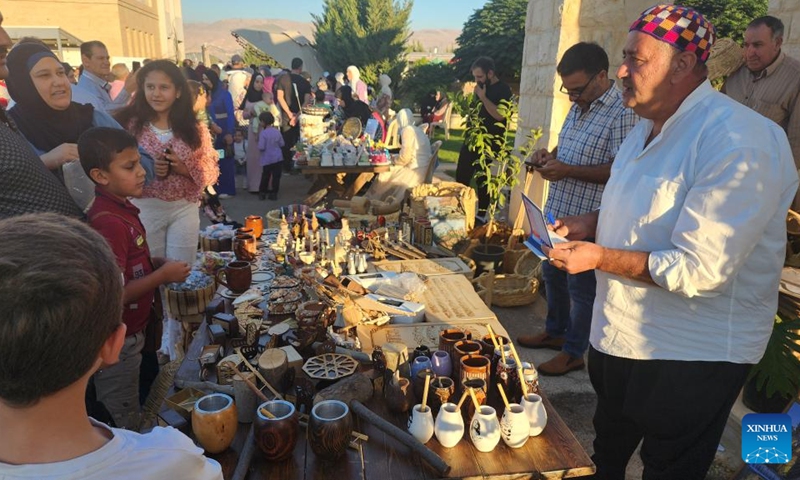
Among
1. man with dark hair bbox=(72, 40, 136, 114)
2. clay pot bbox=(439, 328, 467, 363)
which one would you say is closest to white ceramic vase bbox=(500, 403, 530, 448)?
clay pot bbox=(439, 328, 467, 363)

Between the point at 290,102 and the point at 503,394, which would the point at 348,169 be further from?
the point at 503,394

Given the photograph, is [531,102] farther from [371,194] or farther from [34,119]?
[34,119]

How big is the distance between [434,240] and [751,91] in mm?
2793

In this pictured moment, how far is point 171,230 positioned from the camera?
128 inches

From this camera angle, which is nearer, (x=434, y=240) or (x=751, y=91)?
(x=751, y=91)

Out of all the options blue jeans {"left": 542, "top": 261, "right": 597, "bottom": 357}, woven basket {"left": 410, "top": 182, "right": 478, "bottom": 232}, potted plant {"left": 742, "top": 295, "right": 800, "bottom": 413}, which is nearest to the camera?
potted plant {"left": 742, "top": 295, "right": 800, "bottom": 413}

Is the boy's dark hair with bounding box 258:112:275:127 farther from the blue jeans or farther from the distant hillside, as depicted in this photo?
the distant hillside

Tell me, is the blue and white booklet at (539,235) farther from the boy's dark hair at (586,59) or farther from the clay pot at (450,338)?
the boy's dark hair at (586,59)

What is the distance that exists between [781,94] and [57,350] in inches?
173

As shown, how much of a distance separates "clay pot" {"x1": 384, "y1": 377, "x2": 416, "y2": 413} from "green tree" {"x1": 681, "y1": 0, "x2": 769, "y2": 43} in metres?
21.4

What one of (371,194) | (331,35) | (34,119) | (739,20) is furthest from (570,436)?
(331,35)

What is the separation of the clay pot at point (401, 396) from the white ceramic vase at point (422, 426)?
119 millimetres

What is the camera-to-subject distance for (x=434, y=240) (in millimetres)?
Answer: 5043

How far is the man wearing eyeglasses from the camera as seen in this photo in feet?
9.69
